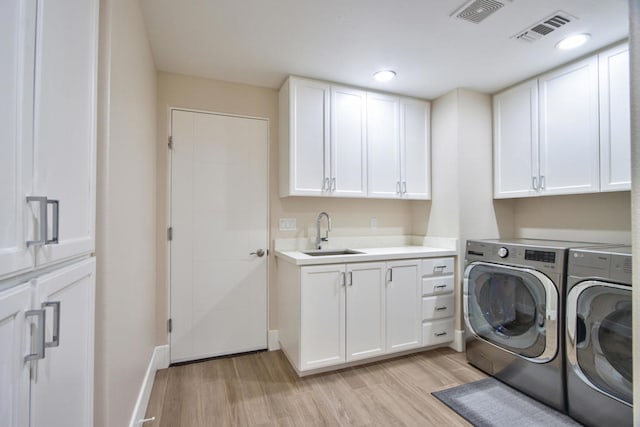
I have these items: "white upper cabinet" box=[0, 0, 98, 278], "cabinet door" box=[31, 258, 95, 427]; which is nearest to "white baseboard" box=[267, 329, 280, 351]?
"cabinet door" box=[31, 258, 95, 427]

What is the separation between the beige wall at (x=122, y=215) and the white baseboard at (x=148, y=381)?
Answer: 72 mm

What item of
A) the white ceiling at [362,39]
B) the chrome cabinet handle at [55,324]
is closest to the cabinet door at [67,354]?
the chrome cabinet handle at [55,324]

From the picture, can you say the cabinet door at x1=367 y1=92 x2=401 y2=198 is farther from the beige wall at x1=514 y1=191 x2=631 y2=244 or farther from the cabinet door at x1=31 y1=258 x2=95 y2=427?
the cabinet door at x1=31 y1=258 x2=95 y2=427

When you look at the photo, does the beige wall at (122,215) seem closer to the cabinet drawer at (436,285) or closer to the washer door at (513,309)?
the cabinet drawer at (436,285)

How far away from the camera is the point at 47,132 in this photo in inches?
29.6

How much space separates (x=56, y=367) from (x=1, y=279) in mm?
353

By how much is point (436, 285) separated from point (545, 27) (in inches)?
80.7

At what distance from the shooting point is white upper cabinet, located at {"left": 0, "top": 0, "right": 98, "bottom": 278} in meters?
0.61

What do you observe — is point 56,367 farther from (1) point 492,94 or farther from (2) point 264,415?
(1) point 492,94

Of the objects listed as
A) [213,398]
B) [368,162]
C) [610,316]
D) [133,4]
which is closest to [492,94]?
[368,162]

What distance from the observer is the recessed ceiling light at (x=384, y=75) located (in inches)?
100.0

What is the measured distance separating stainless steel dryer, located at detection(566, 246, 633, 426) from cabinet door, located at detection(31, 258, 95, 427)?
7.91 ft

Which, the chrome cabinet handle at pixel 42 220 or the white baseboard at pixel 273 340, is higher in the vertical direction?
the chrome cabinet handle at pixel 42 220

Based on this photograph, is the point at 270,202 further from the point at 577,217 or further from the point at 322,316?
the point at 577,217
